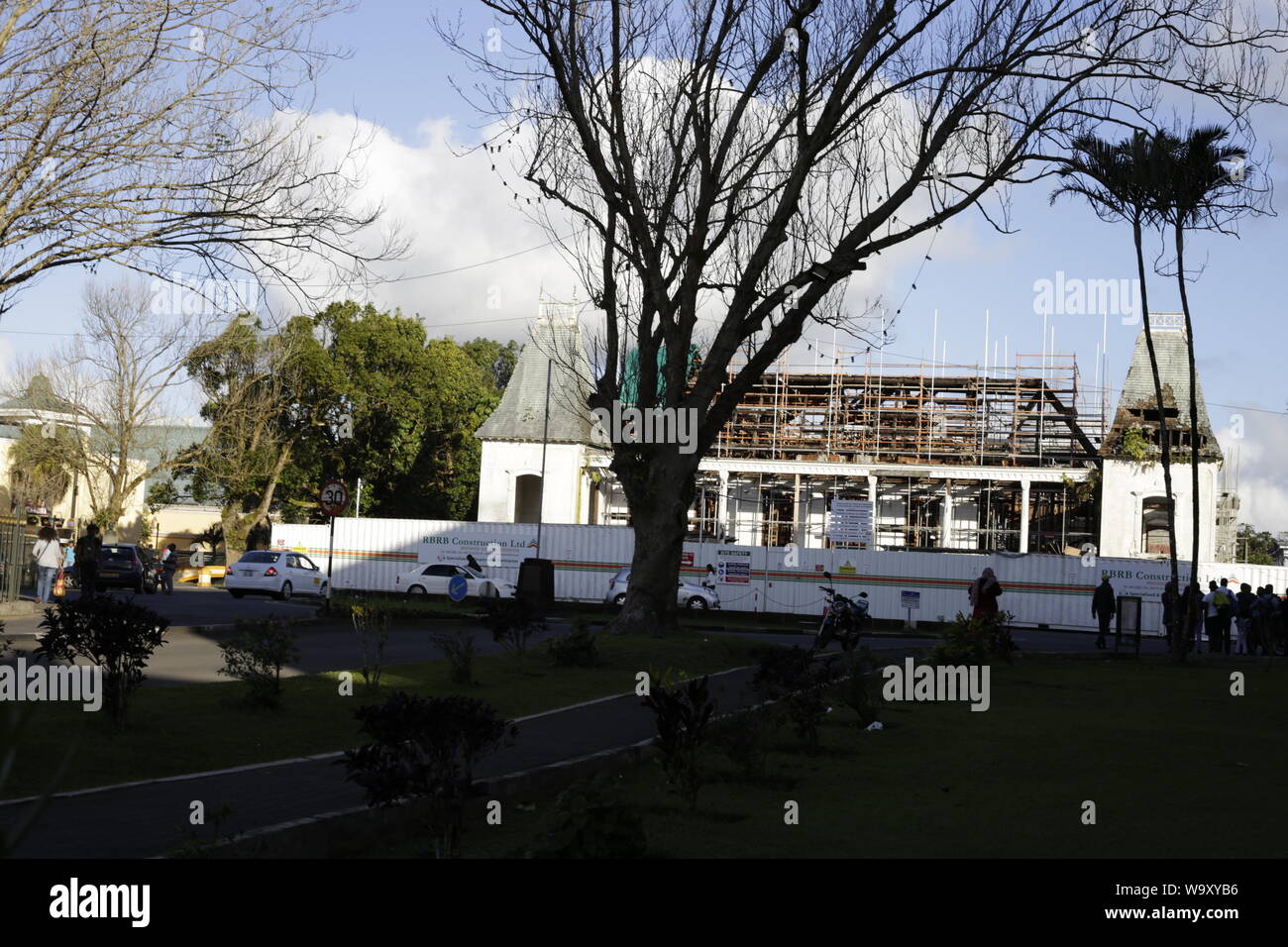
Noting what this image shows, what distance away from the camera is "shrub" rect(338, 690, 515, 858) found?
677cm

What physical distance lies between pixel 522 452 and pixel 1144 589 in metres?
25.3

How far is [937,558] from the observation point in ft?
132

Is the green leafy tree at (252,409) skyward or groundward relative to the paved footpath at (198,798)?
skyward

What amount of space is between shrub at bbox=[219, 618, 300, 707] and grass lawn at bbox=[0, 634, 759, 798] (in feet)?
0.59

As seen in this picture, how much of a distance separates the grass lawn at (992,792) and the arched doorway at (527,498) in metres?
41.4

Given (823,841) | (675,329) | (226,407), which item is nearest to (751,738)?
(823,841)

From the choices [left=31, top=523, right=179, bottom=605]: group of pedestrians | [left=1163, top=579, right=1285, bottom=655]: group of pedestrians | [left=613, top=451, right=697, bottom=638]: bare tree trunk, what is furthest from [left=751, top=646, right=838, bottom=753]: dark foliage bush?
[left=1163, top=579, right=1285, bottom=655]: group of pedestrians

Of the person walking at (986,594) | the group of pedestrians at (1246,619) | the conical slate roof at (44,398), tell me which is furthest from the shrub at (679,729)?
the conical slate roof at (44,398)

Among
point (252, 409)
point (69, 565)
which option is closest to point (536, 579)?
point (69, 565)

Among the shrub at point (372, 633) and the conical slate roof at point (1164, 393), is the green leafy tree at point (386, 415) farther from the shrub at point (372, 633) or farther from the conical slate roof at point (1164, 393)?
the shrub at point (372, 633)

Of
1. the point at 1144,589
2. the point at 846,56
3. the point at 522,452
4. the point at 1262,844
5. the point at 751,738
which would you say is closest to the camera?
the point at 1262,844

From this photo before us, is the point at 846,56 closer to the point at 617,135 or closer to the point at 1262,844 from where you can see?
the point at 617,135

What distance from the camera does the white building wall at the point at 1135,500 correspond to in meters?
46.7

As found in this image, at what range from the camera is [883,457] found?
53312 millimetres
